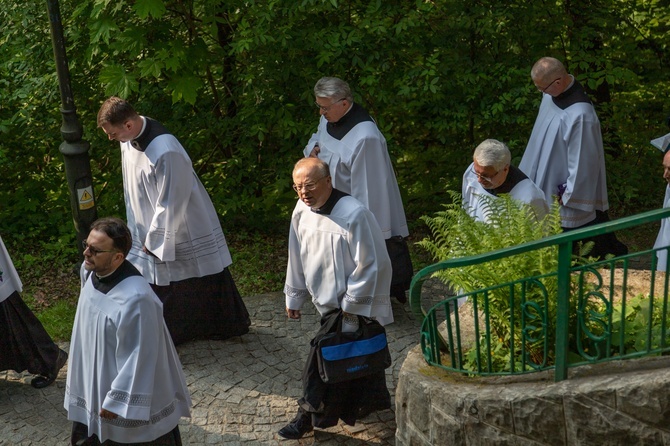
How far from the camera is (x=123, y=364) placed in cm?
497

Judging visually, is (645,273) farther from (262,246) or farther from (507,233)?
(262,246)

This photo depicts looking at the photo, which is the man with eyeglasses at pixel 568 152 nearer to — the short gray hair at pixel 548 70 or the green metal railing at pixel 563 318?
the short gray hair at pixel 548 70

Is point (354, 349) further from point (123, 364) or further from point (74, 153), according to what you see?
point (74, 153)

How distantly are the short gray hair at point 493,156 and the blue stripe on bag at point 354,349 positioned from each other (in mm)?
1312

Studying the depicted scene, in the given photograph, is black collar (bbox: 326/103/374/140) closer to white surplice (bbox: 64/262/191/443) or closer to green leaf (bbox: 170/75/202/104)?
green leaf (bbox: 170/75/202/104)

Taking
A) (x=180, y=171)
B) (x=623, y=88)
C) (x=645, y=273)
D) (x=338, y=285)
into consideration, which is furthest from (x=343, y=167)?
(x=623, y=88)

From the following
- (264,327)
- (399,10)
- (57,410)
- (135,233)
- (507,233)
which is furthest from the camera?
(399,10)

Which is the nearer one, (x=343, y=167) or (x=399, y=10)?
(x=343, y=167)

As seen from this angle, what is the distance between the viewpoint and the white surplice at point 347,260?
5.74 metres

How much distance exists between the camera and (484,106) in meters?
8.92

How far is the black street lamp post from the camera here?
294 inches

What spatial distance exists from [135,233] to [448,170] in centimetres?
374

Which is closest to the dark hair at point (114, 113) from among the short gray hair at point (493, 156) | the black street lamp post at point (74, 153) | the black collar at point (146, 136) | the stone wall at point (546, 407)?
the black collar at point (146, 136)

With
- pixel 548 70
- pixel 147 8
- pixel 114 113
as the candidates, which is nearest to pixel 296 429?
pixel 114 113
